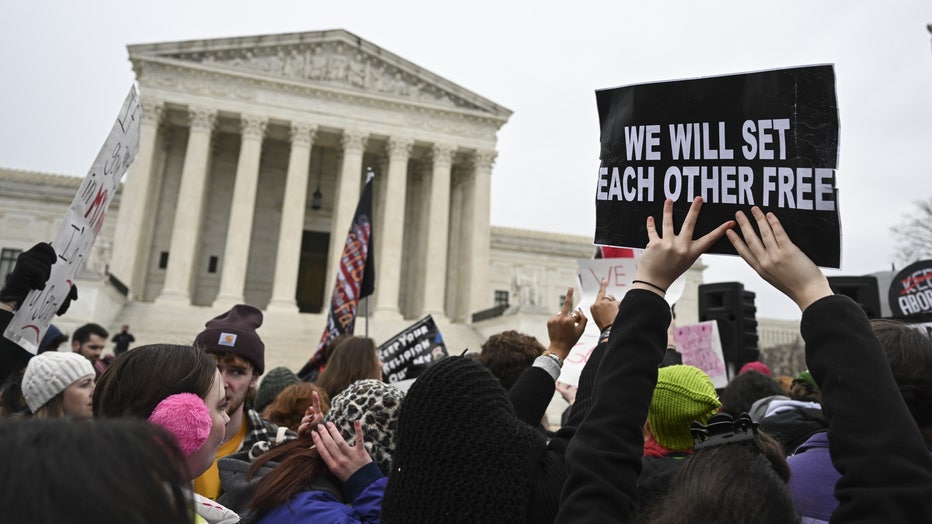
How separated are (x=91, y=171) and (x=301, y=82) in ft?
92.6

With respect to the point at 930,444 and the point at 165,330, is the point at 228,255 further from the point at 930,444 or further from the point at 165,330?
the point at 930,444

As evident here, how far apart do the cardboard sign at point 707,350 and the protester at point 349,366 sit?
530cm

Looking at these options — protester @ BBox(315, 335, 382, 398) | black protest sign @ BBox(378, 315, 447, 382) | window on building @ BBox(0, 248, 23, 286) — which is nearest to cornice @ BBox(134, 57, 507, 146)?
window on building @ BBox(0, 248, 23, 286)

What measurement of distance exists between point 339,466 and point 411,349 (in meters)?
5.97

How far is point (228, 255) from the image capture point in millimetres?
29500

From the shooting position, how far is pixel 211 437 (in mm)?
2461

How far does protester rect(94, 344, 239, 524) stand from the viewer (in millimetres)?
2191

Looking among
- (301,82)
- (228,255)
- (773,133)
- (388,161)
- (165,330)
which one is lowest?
(165,330)

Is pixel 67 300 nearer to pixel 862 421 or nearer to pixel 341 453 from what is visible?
pixel 341 453

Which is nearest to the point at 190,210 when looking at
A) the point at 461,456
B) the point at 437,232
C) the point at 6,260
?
the point at 437,232

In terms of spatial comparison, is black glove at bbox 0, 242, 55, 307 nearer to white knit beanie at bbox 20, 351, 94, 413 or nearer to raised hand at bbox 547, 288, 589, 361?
white knit beanie at bbox 20, 351, 94, 413

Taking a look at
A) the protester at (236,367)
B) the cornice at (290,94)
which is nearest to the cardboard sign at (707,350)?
the protester at (236,367)

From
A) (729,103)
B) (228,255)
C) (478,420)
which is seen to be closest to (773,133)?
(729,103)

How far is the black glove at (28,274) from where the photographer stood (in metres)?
3.99
